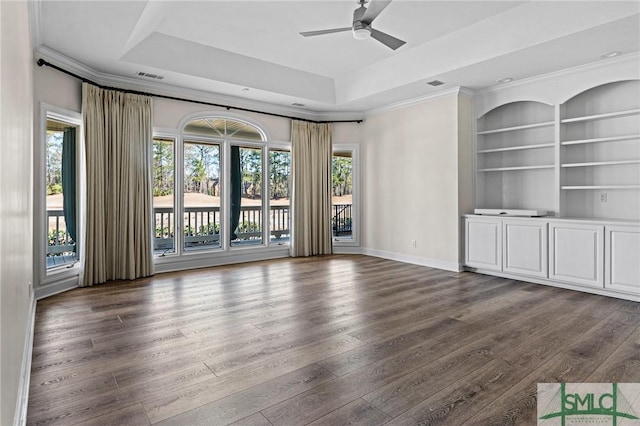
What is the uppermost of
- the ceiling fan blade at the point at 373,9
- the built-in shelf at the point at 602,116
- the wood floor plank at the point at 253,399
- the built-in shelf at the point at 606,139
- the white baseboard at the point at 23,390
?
the ceiling fan blade at the point at 373,9

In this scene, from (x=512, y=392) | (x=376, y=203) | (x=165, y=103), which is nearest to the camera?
(x=512, y=392)

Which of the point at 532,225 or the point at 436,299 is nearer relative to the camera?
the point at 436,299

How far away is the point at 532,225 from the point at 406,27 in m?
3.14

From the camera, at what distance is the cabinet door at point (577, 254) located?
463 cm

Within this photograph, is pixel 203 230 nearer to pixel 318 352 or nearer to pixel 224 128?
pixel 224 128

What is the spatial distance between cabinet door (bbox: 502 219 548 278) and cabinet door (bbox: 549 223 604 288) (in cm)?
11

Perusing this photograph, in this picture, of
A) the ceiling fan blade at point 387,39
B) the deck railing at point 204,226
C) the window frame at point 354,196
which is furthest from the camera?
the window frame at point 354,196

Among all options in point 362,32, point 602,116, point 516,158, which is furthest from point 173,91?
point 602,116

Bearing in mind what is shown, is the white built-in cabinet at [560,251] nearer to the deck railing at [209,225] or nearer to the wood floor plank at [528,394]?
the wood floor plank at [528,394]

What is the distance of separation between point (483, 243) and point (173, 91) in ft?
17.6

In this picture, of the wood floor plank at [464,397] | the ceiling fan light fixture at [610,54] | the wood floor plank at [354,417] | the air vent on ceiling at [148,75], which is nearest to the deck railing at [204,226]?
the air vent on ceiling at [148,75]

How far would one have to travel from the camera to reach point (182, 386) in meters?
2.42

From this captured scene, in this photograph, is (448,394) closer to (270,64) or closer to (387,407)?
(387,407)

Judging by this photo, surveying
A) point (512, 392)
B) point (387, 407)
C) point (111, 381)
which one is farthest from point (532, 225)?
point (111, 381)
